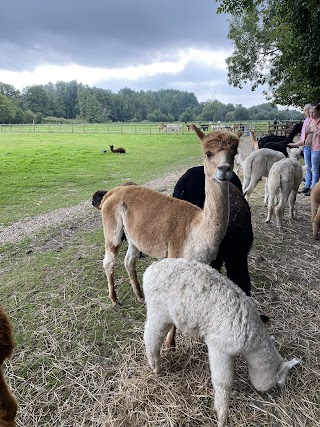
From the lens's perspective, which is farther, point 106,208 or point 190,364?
point 106,208

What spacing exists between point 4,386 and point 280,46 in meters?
13.9

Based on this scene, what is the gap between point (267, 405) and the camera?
219 centimetres

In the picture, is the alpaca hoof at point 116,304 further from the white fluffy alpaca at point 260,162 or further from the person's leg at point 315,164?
the person's leg at point 315,164

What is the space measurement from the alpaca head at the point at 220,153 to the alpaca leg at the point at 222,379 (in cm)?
123

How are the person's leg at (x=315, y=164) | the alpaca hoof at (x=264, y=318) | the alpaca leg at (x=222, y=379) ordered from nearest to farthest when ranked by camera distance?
the alpaca leg at (x=222, y=379) → the alpaca hoof at (x=264, y=318) → the person's leg at (x=315, y=164)

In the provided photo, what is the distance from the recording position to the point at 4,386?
1.42m

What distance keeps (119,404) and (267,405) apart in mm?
1049

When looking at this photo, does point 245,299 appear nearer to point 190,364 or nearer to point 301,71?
point 190,364

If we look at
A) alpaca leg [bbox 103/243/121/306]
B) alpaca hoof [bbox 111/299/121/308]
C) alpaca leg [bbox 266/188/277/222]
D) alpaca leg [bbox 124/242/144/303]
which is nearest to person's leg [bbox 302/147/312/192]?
alpaca leg [bbox 266/188/277/222]

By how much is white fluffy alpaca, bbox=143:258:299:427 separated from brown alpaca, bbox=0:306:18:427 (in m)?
A: 1.07

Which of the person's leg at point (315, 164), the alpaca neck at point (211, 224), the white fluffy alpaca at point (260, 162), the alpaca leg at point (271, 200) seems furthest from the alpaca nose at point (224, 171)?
the person's leg at point (315, 164)

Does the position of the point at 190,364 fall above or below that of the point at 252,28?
below

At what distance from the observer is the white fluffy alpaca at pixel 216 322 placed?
78.5 inches

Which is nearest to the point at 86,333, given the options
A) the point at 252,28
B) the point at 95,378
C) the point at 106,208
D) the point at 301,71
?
the point at 95,378
